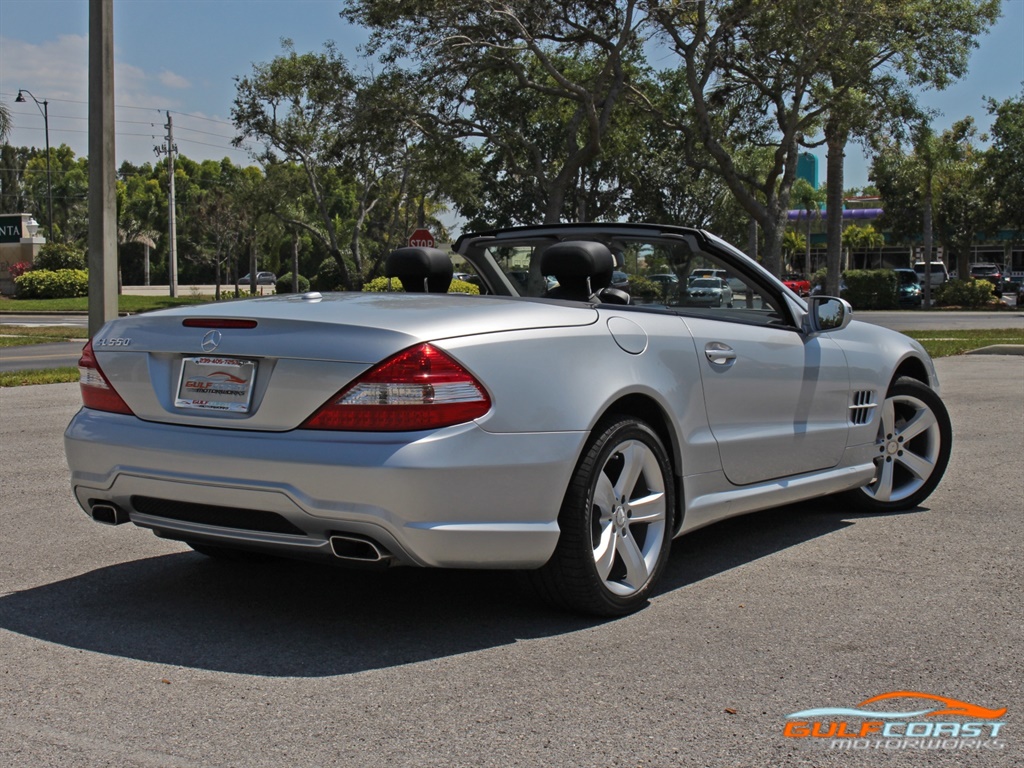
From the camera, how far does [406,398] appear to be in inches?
153

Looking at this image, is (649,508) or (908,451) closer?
(649,508)

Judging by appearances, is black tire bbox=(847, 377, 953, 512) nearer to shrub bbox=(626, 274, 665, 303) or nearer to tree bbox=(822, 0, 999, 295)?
shrub bbox=(626, 274, 665, 303)

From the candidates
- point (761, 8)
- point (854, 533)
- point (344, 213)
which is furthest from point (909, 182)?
point (344, 213)

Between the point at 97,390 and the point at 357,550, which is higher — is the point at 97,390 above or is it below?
above

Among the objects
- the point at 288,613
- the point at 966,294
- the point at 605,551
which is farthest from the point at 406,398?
the point at 966,294

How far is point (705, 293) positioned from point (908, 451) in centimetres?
182

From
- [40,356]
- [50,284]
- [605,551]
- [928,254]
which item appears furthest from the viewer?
[50,284]

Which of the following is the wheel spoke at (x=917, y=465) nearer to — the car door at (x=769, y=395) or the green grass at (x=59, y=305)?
the car door at (x=769, y=395)

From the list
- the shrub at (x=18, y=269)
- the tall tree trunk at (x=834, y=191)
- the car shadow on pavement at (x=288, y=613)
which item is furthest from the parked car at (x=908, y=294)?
the car shadow on pavement at (x=288, y=613)

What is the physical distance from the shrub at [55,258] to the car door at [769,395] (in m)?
54.5

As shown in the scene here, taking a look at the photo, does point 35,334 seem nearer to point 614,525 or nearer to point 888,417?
point 888,417

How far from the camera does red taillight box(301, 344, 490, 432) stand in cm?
389

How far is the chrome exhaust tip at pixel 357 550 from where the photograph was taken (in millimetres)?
3908

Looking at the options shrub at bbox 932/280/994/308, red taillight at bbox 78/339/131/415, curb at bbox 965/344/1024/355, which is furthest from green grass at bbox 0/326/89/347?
shrub at bbox 932/280/994/308
